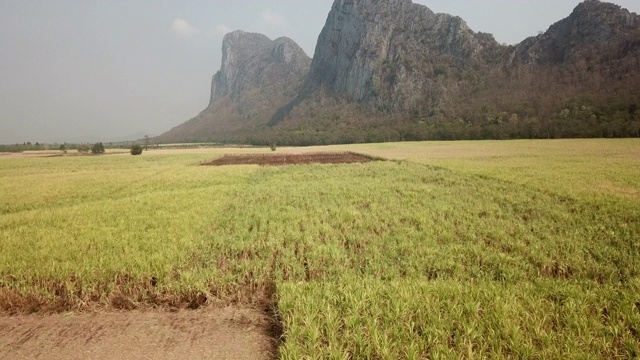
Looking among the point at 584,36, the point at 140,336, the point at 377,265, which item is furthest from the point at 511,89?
the point at 140,336

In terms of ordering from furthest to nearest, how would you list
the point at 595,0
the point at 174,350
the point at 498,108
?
the point at 595,0 < the point at 498,108 < the point at 174,350

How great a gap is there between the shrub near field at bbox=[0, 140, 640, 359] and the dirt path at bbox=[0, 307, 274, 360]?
20.2 inches

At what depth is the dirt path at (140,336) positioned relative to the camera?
4.85 metres

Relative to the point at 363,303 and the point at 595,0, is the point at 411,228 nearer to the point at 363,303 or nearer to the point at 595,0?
the point at 363,303

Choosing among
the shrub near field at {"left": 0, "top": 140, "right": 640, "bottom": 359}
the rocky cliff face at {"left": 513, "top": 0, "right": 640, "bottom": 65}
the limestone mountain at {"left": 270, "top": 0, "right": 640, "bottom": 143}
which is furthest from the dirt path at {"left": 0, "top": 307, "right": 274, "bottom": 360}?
the rocky cliff face at {"left": 513, "top": 0, "right": 640, "bottom": 65}

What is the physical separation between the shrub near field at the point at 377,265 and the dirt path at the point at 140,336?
1.68ft

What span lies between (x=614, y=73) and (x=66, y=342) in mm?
169833

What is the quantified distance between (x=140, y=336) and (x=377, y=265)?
5.34m

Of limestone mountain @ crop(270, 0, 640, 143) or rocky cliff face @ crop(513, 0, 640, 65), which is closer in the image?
limestone mountain @ crop(270, 0, 640, 143)

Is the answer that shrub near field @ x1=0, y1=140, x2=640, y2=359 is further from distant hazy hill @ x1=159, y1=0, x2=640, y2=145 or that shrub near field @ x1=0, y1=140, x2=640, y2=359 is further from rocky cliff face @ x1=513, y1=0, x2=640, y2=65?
rocky cliff face @ x1=513, y1=0, x2=640, y2=65

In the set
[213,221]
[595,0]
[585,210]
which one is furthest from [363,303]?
[595,0]

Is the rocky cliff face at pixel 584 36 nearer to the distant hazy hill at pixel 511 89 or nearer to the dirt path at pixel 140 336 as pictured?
the distant hazy hill at pixel 511 89

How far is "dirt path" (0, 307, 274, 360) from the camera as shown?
15.9 feet

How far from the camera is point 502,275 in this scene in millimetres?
7406
